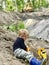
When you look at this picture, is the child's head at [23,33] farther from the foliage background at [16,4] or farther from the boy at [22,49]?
the foliage background at [16,4]

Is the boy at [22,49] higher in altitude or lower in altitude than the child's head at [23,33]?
lower

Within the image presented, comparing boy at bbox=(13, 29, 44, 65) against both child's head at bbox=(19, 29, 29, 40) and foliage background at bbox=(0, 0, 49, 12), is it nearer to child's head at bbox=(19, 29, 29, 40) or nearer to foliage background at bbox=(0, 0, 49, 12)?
child's head at bbox=(19, 29, 29, 40)

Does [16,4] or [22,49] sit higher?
[22,49]

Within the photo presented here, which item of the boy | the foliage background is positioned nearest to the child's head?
the boy

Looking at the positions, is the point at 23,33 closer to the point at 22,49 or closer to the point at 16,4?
the point at 22,49

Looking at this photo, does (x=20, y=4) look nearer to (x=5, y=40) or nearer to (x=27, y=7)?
(x=27, y=7)

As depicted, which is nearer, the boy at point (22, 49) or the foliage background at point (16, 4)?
the boy at point (22, 49)

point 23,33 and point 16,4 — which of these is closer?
point 23,33

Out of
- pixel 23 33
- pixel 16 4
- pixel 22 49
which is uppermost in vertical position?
pixel 23 33

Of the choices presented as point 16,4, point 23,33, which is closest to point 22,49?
point 23,33

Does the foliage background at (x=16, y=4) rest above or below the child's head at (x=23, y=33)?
below

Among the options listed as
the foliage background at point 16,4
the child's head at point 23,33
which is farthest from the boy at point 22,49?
the foliage background at point 16,4

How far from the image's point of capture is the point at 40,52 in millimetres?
8242

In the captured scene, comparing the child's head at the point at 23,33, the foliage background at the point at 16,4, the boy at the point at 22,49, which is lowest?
the foliage background at the point at 16,4
